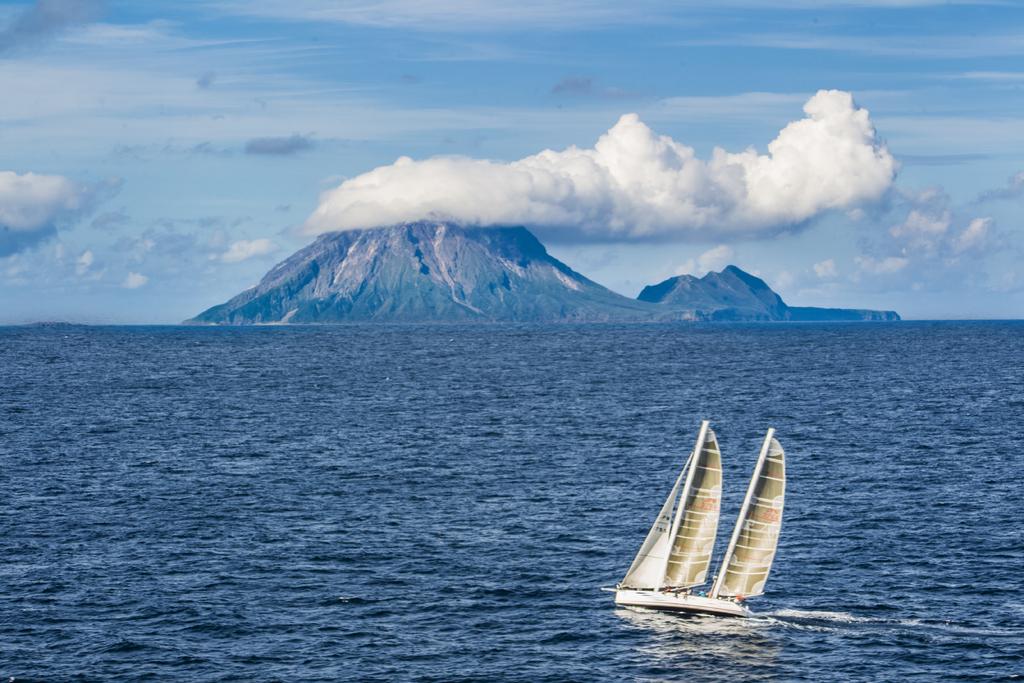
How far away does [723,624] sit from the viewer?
69938 millimetres

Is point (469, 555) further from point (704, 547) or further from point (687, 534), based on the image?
point (704, 547)

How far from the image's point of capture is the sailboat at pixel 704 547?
230 feet

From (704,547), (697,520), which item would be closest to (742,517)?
(697,520)

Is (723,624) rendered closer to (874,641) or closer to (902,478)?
(874,641)

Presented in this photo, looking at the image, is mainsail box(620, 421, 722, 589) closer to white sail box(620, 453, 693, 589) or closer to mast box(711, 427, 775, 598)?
white sail box(620, 453, 693, 589)

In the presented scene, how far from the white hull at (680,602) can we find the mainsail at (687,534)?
1.92 ft

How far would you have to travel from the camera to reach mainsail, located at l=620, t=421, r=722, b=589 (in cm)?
7069

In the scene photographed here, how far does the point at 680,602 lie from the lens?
7200cm

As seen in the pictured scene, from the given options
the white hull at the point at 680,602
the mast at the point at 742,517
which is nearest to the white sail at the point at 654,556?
the white hull at the point at 680,602

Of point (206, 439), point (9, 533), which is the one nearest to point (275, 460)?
point (206, 439)

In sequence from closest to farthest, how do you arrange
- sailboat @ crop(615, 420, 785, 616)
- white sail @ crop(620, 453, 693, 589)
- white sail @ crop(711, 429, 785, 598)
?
white sail @ crop(711, 429, 785, 598) → sailboat @ crop(615, 420, 785, 616) → white sail @ crop(620, 453, 693, 589)

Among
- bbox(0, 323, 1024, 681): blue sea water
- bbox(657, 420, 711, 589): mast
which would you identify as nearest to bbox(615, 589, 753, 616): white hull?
bbox(657, 420, 711, 589): mast

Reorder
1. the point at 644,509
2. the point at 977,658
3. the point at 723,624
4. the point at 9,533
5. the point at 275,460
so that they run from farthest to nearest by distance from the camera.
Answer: the point at 275,460, the point at 644,509, the point at 9,533, the point at 723,624, the point at 977,658

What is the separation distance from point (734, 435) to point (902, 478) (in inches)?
1352
